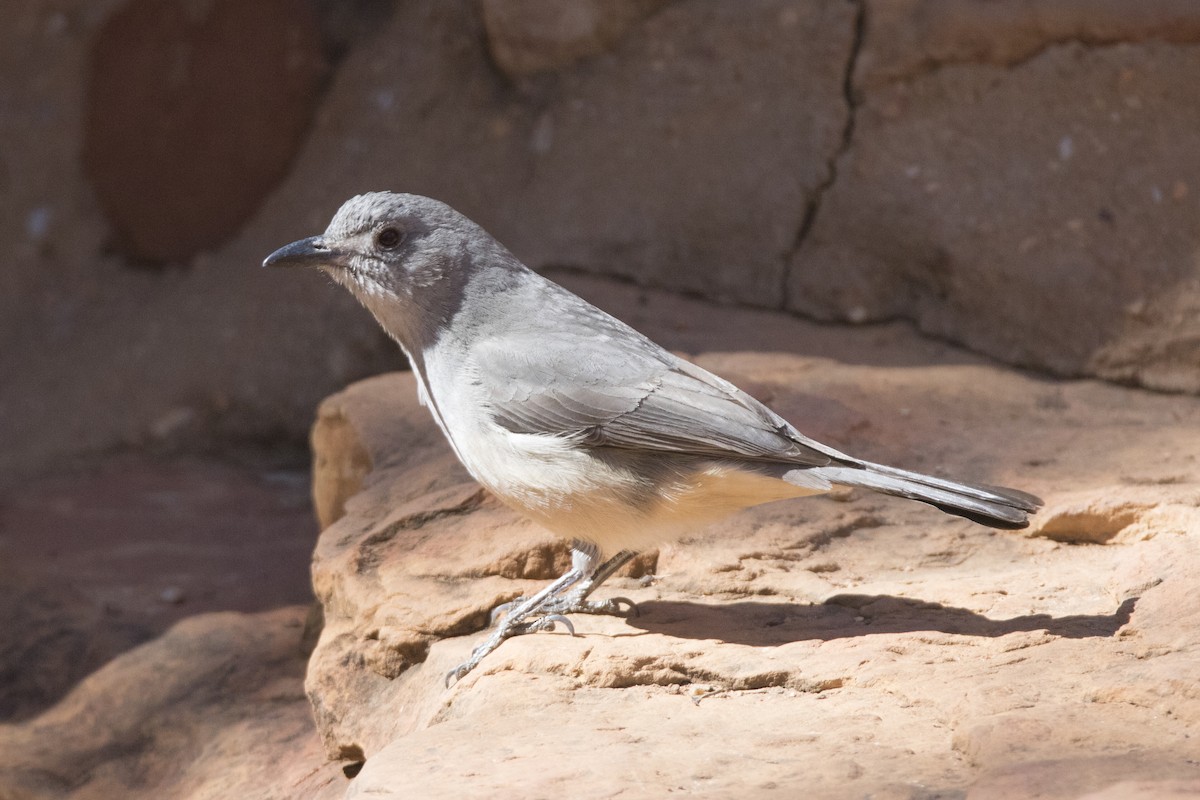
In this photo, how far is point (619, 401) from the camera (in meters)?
3.49

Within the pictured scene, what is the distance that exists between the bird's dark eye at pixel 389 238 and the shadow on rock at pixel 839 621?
4.53 ft

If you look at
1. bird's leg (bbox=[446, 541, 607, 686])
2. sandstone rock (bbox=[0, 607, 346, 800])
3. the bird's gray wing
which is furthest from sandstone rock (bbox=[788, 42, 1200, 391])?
sandstone rock (bbox=[0, 607, 346, 800])

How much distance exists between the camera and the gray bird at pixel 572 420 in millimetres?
3389

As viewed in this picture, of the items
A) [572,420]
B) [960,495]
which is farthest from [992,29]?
[572,420]

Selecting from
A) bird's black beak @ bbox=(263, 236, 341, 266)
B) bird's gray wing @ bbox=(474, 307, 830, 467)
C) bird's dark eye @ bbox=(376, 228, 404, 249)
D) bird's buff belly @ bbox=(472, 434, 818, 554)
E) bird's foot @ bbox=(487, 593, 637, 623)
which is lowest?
bird's foot @ bbox=(487, 593, 637, 623)

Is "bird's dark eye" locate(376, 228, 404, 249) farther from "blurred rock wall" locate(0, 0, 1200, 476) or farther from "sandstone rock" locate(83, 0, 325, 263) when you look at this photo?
"sandstone rock" locate(83, 0, 325, 263)

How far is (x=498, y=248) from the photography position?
4016 mm

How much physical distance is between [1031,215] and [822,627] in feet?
10.9

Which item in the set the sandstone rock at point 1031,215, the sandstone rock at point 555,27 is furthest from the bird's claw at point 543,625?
the sandstone rock at point 555,27

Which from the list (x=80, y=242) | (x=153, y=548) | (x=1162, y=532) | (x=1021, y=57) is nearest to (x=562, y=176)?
(x=1021, y=57)

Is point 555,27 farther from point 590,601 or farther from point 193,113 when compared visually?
point 590,601

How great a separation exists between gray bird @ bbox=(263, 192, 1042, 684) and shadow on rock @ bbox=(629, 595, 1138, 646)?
9.7 inches

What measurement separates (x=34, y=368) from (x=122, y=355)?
68 cm

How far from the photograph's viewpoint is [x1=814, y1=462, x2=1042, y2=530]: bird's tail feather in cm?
321
